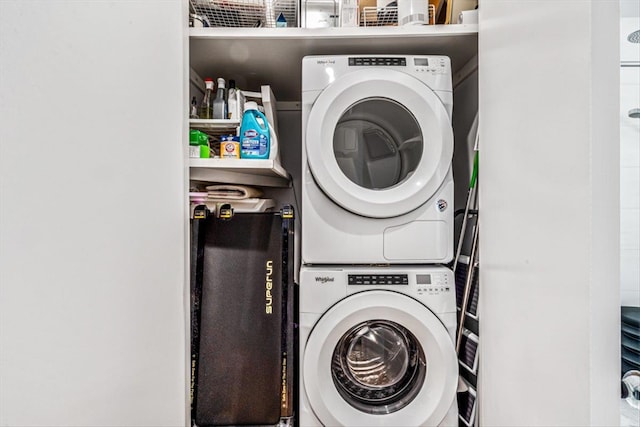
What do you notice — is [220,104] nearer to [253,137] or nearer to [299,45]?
[253,137]

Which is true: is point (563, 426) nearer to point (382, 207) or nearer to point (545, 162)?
point (545, 162)

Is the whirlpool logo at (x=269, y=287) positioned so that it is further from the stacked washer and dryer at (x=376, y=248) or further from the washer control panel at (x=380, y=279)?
the washer control panel at (x=380, y=279)

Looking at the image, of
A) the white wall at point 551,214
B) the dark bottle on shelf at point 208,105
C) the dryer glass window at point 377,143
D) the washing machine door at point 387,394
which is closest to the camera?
the white wall at point 551,214

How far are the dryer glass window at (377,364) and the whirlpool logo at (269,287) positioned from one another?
0.97 feet

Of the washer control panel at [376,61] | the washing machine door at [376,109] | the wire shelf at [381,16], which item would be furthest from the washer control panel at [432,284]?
the wire shelf at [381,16]

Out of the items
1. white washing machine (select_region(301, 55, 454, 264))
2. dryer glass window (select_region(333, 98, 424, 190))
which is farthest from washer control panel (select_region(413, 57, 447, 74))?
dryer glass window (select_region(333, 98, 424, 190))

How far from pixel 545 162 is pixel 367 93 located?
0.68 m

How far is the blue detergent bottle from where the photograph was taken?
1427 millimetres

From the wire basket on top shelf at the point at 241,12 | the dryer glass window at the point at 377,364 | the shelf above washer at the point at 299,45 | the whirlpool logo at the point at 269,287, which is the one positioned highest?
the wire basket on top shelf at the point at 241,12

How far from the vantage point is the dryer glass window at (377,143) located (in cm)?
145

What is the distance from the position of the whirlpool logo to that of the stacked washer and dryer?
117 mm

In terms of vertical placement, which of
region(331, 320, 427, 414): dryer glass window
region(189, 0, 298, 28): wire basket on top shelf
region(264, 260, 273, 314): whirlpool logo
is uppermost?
region(189, 0, 298, 28): wire basket on top shelf

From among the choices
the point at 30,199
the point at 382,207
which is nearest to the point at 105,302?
the point at 30,199

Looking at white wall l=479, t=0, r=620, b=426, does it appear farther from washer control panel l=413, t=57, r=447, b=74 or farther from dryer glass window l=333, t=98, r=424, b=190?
dryer glass window l=333, t=98, r=424, b=190
